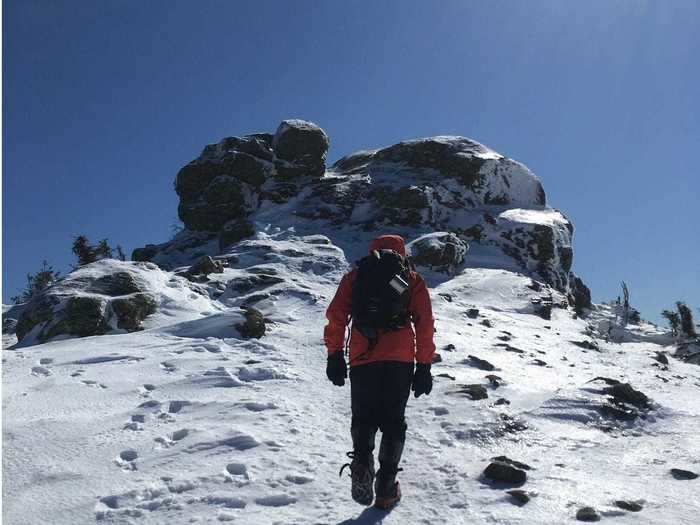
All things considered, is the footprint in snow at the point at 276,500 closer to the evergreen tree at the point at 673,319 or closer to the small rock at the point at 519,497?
the small rock at the point at 519,497

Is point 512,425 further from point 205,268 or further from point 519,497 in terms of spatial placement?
point 205,268

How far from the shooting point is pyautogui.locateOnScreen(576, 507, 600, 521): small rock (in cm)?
461

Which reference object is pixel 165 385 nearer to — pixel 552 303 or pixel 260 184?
pixel 552 303

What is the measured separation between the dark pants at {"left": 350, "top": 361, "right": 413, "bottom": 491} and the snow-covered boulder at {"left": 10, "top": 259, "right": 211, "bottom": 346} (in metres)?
10.9

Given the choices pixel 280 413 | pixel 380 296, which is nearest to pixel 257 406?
pixel 280 413

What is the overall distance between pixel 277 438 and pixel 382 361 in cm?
229

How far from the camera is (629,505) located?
194 inches

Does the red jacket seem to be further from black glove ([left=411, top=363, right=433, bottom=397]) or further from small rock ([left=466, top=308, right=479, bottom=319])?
small rock ([left=466, top=308, right=479, bottom=319])

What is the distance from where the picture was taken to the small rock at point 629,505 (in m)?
4.87

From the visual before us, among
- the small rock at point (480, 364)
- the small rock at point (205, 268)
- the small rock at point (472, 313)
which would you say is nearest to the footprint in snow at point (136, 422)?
the small rock at point (480, 364)

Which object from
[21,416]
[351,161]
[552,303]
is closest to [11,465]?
[21,416]

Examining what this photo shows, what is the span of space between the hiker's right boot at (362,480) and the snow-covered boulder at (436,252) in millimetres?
23563

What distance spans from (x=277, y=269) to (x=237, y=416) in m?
17.2

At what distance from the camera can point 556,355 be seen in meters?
16.0
